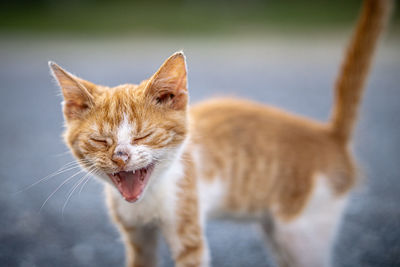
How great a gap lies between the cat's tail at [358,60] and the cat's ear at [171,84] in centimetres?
100

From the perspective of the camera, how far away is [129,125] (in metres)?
1.60

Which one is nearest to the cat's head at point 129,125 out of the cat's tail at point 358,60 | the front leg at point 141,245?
the front leg at point 141,245

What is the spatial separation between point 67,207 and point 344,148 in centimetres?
219

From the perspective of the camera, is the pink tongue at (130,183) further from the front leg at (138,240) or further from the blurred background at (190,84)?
the blurred background at (190,84)

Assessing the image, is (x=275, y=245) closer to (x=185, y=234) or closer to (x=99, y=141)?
(x=185, y=234)

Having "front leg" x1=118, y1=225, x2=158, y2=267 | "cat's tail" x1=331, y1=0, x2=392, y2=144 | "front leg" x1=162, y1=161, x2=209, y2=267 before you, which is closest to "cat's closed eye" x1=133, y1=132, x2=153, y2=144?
"front leg" x1=162, y1=161, x2=209, y2=267

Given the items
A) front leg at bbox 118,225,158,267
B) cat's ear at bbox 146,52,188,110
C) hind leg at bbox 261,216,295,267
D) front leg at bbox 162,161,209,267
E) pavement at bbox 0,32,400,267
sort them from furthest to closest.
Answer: pavement at bbox 0,32,400,267, hind leg at bbox 261,216,295,267, front leg at bbox 118,225,158,267, front leg at bbox 162,161,209,267, cat's ear at bbox 146,52,188,110

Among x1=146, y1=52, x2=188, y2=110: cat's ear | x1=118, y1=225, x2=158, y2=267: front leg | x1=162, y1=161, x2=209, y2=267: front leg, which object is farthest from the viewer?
x1=118, y1=225, x2=158, y2=267: front leg

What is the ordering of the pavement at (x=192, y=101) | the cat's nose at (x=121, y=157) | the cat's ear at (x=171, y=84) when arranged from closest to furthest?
the cat's nose at (x=121, y=157), the cat's ear at (x=171, y=84), the pavement at (x=192, y=101)

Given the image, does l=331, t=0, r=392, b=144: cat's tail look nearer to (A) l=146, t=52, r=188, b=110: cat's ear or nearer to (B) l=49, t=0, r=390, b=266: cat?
(B) l=49, t=0, r=390, b=266: cat

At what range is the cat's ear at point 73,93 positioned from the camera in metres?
1.63

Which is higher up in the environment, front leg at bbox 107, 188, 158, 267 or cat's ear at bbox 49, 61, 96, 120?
cat's ear at bbox 49, 61, 96, 120

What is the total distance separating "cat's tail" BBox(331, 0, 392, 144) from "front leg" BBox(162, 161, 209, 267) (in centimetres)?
105

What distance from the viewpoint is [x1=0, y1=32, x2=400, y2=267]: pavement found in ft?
8.54
